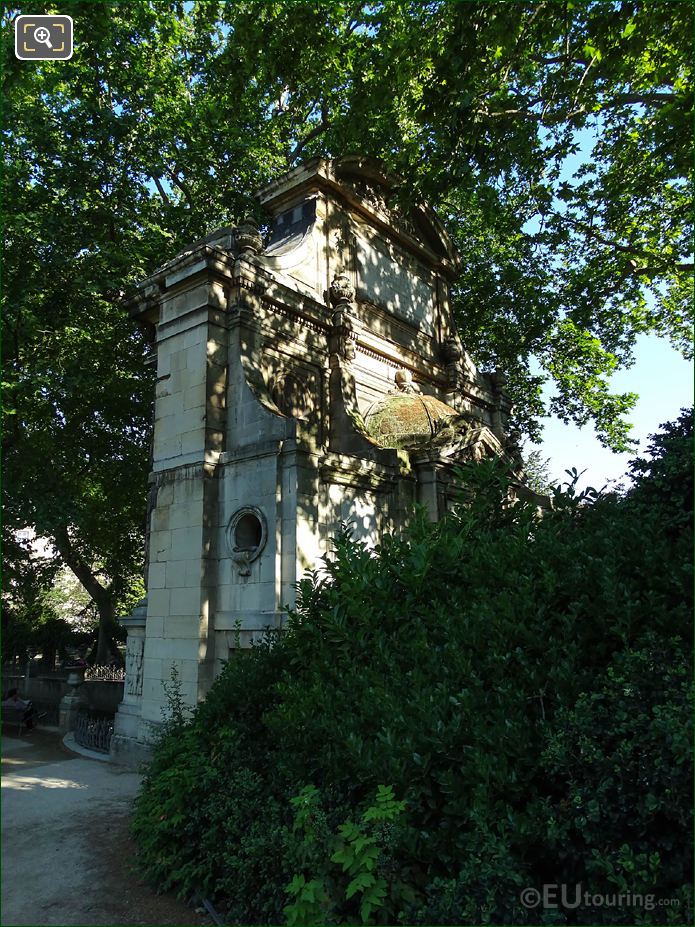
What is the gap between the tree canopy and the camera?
9555 mm

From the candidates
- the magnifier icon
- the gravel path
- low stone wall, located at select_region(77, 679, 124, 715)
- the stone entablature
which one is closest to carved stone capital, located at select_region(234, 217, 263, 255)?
the stone entablature

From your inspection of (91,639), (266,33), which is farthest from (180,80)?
(91,639)

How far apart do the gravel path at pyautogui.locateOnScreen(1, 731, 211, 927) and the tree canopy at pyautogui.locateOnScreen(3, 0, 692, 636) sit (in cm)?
754

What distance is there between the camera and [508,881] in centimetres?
368

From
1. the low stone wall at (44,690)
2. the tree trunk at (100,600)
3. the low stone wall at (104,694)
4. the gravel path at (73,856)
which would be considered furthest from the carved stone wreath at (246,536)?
the tree trunk at (100,600)

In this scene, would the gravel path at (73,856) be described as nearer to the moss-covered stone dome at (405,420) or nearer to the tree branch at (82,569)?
the moss-covered stone dome at (405,420)

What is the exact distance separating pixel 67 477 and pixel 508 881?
17548 mm

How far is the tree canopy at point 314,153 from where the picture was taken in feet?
31.3

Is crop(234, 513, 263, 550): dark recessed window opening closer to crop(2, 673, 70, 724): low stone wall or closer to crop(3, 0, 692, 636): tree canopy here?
crop(3, 0, 692, 636): tree canopy

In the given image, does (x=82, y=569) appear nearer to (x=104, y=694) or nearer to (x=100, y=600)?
(x=100, y=600)

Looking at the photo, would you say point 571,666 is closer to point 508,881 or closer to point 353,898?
point 508,881

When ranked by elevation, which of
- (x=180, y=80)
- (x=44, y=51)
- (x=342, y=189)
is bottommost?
(x=44, y=51)

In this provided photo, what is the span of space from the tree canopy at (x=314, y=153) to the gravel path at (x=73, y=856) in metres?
7.54

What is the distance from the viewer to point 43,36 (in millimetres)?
7586
